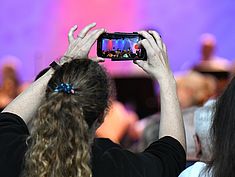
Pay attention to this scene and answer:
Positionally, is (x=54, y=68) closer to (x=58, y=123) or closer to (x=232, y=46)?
(x=58, y=123)

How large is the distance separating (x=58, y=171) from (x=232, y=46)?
9.04 meters

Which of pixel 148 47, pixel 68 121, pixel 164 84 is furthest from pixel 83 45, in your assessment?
pixel 68 121

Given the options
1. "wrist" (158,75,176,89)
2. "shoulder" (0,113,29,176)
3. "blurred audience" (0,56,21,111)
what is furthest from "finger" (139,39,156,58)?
"blurred audience" (0,56,21,111)

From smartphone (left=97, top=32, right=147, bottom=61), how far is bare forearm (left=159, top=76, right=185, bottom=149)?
0.17 m

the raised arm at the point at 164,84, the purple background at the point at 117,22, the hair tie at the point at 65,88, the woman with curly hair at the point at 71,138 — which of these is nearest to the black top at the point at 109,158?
the woman with curly hair at the point at 71,138

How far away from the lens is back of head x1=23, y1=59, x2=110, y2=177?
2746mm

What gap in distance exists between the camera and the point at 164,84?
312 cm

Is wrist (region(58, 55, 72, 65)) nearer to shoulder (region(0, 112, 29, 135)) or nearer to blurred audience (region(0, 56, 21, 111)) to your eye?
shoulder (region(0, 112, 29, 135))

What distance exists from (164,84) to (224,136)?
0.46 meters

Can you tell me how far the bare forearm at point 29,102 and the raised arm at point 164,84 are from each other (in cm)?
42

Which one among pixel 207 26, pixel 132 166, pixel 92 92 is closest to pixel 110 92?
pixel 92 92

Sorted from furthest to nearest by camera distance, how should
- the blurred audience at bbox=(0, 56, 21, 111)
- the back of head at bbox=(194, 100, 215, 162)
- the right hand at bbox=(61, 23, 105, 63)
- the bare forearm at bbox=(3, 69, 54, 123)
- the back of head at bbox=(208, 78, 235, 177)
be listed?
the blurred audience at bbox=(0, 56, 21, 111)
the back of head at bbox=(194, 100, 215, 162)
the right hand at bbox=(61, 23, 105, 63)
the bare forearm at bbox=(3, 69, 54, 123)
the back of head at bbox=(208, 78, 235, 177)

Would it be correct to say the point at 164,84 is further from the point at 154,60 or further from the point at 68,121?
the point at 68,121

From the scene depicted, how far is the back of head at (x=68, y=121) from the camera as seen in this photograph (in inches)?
108
